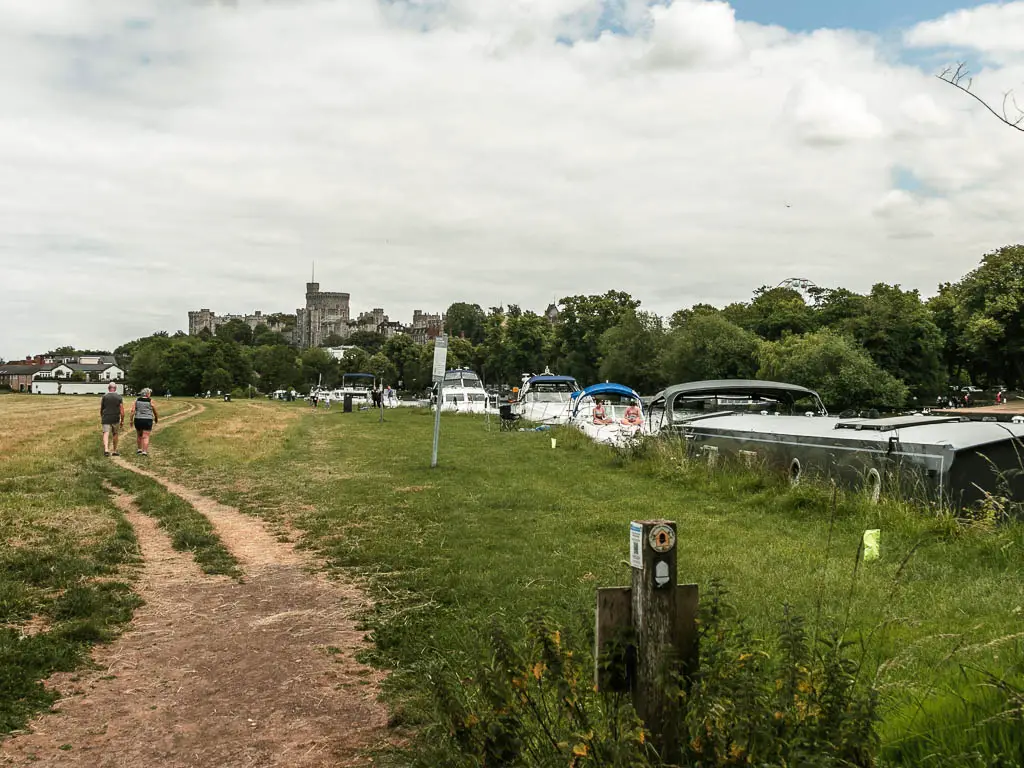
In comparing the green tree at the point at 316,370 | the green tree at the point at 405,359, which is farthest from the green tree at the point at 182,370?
the green tree at the point at 405,359

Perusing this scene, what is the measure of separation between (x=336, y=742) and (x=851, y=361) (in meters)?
39.3

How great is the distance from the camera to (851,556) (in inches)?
324

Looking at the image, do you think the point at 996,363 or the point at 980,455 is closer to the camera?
the point at 980,455

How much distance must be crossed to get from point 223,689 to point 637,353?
60891mm

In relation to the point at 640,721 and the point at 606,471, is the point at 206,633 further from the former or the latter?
the point at 606,471

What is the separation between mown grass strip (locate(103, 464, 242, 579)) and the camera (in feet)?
29.8

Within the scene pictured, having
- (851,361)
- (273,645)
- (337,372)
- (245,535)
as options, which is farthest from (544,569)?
(337,372)

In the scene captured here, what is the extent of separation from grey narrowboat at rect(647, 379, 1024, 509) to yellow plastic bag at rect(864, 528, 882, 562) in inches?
77.1

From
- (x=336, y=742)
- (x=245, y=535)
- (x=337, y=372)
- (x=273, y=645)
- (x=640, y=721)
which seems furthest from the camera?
(x=337, y=372)

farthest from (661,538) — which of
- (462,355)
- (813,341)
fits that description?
(462,355)

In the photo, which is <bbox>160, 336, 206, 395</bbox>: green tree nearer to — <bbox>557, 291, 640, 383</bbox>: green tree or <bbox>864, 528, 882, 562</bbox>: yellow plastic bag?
<bbox>557, 291, 640, 383</bbox>: green tree

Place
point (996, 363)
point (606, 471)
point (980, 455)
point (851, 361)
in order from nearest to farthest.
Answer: point (980, 455)
point (606, 471)
point (851, 361)
point (996, 363)

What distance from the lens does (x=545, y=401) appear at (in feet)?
136

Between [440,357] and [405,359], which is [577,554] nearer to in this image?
[440,357]
